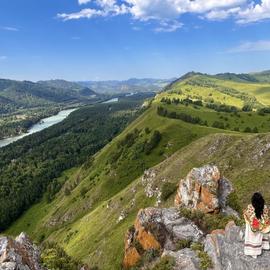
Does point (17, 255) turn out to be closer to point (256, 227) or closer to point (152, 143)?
point (256, 227)

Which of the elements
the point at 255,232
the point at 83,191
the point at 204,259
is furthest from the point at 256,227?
the point at 83,191

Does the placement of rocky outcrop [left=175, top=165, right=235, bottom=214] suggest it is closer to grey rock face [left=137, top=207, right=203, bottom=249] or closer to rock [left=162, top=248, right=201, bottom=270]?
grey rock face [left=137, top=207, right=203, bottom=249]

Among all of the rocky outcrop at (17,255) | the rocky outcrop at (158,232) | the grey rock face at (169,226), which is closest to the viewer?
the rocky outcrop at (17,255)

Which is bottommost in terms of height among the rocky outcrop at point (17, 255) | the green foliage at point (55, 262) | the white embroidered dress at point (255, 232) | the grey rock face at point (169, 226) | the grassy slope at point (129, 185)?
the grassy slope at point (129, 185)

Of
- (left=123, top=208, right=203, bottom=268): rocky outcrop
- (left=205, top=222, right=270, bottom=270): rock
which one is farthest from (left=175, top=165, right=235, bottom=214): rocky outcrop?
(left=205, top=222, right=270, bottom=270): rock

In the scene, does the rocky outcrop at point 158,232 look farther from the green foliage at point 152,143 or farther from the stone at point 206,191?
the green foliage at point 152,143

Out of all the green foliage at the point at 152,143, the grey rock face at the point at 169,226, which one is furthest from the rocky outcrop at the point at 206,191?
the green foliage at the point at 152,143

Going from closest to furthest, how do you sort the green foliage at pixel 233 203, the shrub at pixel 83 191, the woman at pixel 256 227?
the woman at pixel 256 227
the green foliage at pixel 233 203
the shrub at pixel 83 191
